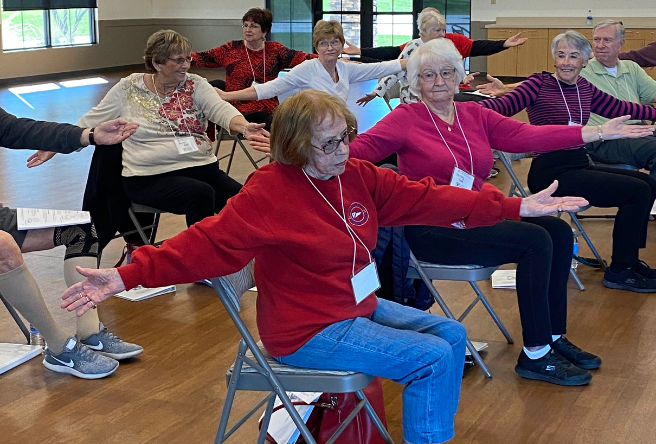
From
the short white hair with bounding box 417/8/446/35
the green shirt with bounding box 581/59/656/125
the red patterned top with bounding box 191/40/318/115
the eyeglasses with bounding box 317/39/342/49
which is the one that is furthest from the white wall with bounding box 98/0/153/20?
the green shirt with bounding box 581/59/656/125

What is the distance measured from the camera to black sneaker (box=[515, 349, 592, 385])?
3.22m

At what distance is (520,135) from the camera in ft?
11.7

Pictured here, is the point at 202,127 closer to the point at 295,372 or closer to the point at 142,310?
the point at 142,310

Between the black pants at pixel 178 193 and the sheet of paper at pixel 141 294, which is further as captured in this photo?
the sheet of paper at pixel 141 294

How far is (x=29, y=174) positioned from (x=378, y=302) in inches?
228

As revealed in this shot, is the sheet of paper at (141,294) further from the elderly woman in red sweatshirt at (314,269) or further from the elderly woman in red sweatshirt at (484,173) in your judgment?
the elderly woman in red sweatshirt at (314,269)

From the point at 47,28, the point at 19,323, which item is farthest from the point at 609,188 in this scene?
the point at 47,28

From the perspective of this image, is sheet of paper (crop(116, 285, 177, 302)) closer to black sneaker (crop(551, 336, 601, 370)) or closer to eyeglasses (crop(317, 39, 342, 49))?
black sneaker (crop(551, 336, 601, 370))

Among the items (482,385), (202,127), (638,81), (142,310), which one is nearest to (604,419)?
(482,385)

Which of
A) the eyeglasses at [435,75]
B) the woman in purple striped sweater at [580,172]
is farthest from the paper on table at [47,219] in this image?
the woman in purple striped sweater at [580,172]

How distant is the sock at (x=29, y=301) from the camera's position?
10.7 feet

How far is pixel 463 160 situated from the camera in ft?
11.1

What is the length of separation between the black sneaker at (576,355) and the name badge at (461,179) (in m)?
0.75

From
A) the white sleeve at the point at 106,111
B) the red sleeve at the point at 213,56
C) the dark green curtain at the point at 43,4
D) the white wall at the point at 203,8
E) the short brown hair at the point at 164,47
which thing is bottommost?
the white sleeve at the point at 106,111
